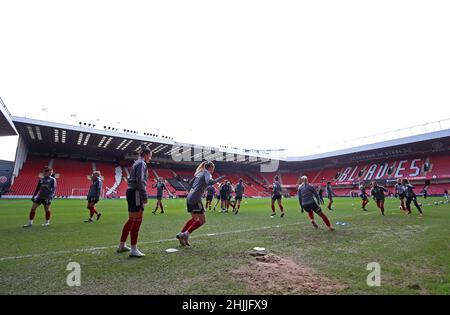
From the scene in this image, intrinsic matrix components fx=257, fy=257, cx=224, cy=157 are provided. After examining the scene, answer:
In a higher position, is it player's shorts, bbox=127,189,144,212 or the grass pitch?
player's shorts, bbox=127,189,144,212

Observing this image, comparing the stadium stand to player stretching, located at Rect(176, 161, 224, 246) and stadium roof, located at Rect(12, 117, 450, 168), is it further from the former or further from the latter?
player stretching, located at Rect(176, 161, 224, 246)

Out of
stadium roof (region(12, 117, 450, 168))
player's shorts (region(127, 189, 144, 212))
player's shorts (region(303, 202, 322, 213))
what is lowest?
player's shorts (region(303, 202, 322, 213))

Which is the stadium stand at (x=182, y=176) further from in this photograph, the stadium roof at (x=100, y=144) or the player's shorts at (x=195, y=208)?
the player's shorts at (x=195, y=208)

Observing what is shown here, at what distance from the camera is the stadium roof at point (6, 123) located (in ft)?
79.7

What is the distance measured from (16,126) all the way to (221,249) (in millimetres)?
34816

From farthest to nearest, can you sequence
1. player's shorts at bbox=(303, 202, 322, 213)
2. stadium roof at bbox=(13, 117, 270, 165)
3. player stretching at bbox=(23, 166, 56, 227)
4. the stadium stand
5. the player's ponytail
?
the stadium stand < stadium roof at bbox=(13, 117, 270, 165) < player stretching at bbox=(23, 166, 56, 227) < player's shorts at bbox=(303, 202, 322, 213) < the player's ponytail

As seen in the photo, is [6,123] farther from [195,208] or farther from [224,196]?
[195,208]

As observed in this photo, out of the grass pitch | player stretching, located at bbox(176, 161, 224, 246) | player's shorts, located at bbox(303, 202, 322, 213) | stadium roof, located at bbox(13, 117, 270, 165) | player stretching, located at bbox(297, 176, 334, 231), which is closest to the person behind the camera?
the grass pitch

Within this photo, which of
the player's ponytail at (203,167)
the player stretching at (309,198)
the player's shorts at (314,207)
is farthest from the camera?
the player stretching at (309,198)

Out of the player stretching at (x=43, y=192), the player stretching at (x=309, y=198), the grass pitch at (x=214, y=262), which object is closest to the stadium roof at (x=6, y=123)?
the player stretching at (x=43, y=192)

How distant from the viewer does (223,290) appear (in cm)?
316

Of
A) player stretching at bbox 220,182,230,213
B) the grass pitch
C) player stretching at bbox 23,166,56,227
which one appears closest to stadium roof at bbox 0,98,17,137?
player stretching at bbox 23,166,56,227

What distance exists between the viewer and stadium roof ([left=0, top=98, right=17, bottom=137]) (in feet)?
79.7
